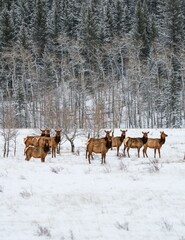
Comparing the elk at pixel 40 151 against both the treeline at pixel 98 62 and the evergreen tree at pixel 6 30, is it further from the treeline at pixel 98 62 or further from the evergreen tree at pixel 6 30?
the evergreen tree at pixel 6 30

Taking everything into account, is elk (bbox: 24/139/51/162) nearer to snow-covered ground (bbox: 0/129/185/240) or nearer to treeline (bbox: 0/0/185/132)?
snow-covered ground (bbox: 0/129/185/240)

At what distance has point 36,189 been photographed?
9625mm

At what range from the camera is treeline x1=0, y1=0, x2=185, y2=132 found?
4891cm

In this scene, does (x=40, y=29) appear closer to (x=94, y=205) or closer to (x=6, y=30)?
(x=6, y=30)

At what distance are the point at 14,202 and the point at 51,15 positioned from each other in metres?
68.5

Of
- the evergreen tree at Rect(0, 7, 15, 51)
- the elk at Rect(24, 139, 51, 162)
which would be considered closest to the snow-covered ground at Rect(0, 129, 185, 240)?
the elk at Rect(24, 139, 51, 162)

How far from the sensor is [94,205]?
311 inches

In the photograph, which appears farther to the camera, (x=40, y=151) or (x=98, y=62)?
(x=98, y=62)

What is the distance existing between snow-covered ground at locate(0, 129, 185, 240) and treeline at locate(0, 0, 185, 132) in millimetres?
32537

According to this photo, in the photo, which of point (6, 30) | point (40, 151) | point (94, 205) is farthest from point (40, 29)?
point (94, 205)

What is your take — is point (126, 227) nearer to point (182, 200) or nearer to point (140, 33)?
point (182, 200)

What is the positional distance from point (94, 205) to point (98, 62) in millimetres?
44622

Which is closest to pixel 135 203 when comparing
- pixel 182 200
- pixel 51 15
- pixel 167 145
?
pixel 182 200

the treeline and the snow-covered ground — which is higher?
the treeline
